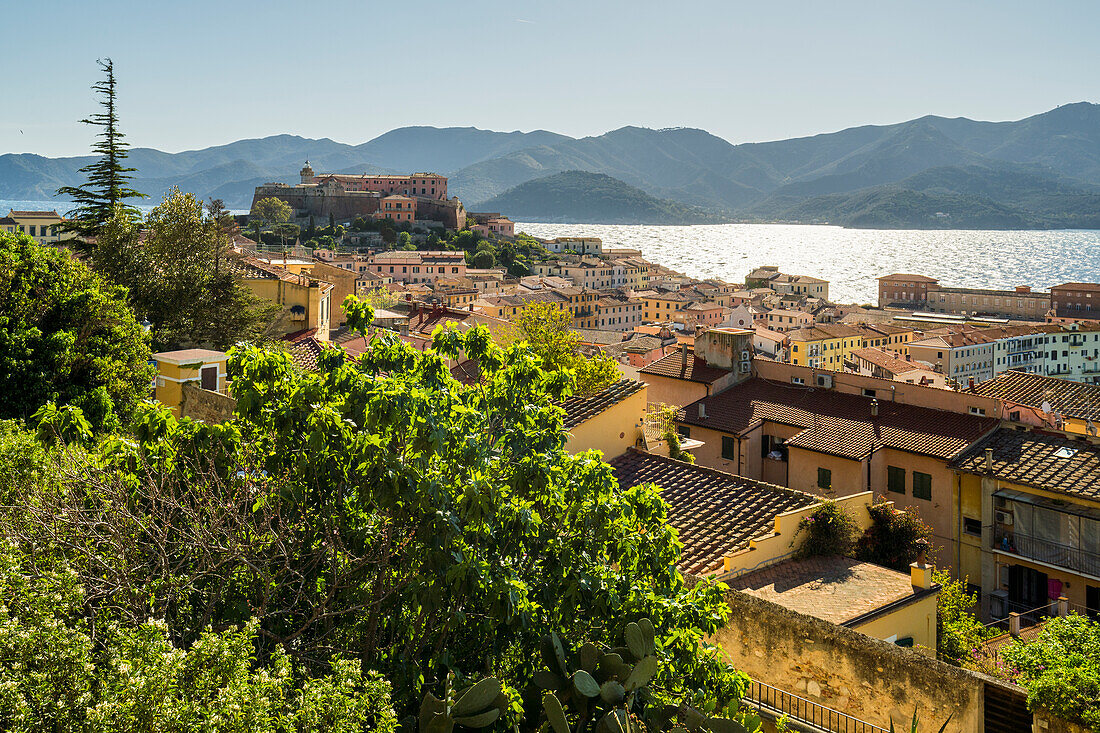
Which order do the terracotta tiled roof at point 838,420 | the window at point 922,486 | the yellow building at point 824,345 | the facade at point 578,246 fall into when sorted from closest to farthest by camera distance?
the window at point 922,486 < the terracotta tiled roof at point 838,420 < the yellow building at point 824,345 < the facade at point 578,246

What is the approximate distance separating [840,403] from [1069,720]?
18897 millimetres

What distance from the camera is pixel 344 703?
5.17 m

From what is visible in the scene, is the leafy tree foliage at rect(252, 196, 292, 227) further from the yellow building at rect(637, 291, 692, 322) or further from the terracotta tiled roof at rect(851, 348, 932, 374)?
the terracotta tiled roof at rect(851, 348, 932, 374)

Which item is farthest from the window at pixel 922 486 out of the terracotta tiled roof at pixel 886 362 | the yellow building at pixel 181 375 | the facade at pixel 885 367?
the terracotta tiled roof at pixel 886 362

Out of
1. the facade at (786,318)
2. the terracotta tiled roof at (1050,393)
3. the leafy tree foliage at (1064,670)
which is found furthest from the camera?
the facade at (786,318)

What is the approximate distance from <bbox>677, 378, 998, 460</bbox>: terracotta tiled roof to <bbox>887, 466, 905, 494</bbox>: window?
Answer: 1.97ft

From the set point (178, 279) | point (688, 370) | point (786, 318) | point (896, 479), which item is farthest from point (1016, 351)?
point (178, 279)

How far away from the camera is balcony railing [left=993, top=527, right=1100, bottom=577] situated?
20.5 m

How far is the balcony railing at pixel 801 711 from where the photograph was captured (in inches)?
336

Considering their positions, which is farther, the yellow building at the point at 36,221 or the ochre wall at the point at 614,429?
the yellow building at the point at 36,221

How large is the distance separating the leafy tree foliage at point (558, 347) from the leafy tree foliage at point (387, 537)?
689 inches

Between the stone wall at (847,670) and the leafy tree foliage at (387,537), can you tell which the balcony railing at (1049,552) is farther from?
the leafy tree foliage at (387,537)

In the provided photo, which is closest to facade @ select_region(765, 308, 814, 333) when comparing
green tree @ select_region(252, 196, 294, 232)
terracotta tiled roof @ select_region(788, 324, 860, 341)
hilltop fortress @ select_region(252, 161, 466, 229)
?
terracotta tiled roof @ select_region(788, 324, 860, 341)

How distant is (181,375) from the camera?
707 inches
